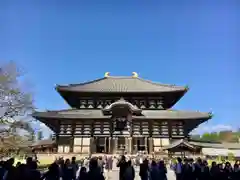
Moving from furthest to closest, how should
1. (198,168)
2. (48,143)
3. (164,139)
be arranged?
(48,143), (164,139), (198,168)

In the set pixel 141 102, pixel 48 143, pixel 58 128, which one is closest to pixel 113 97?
pixel 141 102

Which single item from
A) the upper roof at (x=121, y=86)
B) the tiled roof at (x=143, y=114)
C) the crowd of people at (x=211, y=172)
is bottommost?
the crowd of people at (x=211, y=172)

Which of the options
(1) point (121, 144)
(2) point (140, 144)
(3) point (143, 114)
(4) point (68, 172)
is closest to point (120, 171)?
(4) point (68, 172)

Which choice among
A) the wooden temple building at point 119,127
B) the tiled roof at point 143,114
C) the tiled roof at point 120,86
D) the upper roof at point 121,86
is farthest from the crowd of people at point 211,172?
the tiled roof at point 120,86

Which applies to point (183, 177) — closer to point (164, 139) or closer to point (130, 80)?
point (164, 139)

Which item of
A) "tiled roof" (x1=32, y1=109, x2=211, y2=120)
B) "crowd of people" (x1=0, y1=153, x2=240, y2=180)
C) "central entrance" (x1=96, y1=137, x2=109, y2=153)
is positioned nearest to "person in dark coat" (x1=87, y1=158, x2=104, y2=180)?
"crowd of people" (x1=0, y1=153, x2=240, y2=180)

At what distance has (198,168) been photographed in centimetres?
1130

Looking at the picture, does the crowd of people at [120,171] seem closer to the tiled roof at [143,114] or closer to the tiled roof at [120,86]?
the tiled roof at [143,114]

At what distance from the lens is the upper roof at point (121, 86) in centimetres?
3922

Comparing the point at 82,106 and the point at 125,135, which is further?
the point at 82,106

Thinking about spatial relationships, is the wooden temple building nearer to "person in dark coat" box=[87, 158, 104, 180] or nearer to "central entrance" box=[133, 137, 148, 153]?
"central entrance" box=[133, 137, 148, 153]

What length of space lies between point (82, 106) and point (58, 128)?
5.47m

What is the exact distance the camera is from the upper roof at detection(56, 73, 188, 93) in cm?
3922

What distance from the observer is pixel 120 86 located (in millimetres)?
42156
